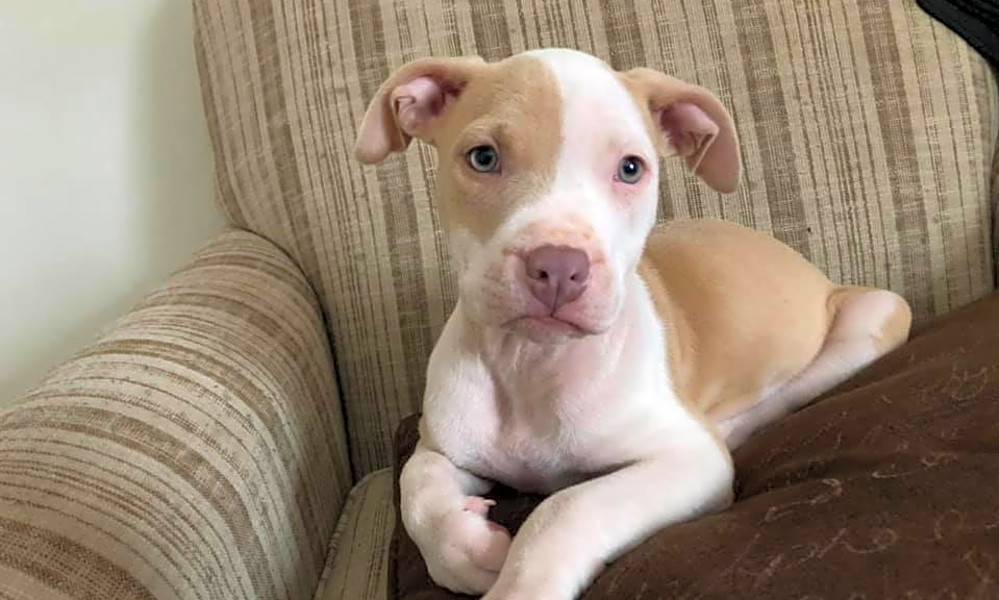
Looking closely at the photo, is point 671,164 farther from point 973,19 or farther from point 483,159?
point 483,159

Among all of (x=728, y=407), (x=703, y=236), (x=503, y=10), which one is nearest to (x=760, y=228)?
(x=703, y=236)

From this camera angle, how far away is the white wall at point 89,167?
6.18 ft

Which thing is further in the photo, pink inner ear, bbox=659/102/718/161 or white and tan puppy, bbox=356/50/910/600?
pink inner ear, bbox=659/102/718/161

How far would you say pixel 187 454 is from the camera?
1073 mm

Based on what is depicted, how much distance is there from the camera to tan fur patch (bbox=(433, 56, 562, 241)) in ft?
3.23

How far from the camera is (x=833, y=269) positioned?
5.51ft

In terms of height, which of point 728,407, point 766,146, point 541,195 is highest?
point 541,195

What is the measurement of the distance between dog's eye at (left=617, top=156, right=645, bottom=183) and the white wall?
1115mm

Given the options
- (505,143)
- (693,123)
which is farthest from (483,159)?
(693,123)

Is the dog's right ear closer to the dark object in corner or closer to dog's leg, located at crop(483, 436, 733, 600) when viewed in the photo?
dog's leg, located at crop(483, 436, 733, 600)

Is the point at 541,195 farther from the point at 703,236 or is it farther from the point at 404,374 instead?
the point at 404,374

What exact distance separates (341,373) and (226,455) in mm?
536

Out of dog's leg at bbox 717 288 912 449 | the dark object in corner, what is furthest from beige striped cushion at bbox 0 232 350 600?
the dark object in corner

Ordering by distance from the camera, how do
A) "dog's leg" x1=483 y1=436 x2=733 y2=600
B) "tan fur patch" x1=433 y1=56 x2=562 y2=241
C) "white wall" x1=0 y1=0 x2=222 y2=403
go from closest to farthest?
1. "dog's leg" x1=483 y1=436 x2=733 y2=600
2. "tan fur patch" x1=433 y1=56 x2=562 y2=241
3. "white wall" x1=0 y1=0 x2=222 y2=403
